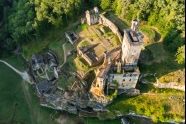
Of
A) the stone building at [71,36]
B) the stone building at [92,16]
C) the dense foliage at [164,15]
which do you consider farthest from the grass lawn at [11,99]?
the dense foliage at [164,15]

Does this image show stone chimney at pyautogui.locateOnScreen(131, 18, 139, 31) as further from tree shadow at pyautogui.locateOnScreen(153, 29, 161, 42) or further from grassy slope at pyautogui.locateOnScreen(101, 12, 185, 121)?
tree shadow at pyautogui.locateOnScreen(153, 29, 161, 42)

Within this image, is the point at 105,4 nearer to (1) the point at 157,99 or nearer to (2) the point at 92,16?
(2) the point at 92,16

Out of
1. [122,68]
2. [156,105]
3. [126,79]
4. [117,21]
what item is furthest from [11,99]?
[117,21]

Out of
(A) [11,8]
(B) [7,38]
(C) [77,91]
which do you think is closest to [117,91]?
(C) [77,91]

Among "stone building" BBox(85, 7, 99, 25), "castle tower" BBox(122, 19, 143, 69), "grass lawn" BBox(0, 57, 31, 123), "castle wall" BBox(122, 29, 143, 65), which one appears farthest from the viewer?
"stone building" BBox(85, 7, 99, 25)

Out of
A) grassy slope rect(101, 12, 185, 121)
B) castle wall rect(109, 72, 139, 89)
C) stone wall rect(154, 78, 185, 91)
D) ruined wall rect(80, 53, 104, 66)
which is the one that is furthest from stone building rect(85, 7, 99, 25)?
stone wall rect(154, 78, 185, 91)

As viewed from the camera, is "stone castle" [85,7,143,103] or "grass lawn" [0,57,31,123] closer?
"stone castle" [85,7,143,103]
